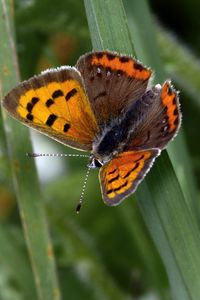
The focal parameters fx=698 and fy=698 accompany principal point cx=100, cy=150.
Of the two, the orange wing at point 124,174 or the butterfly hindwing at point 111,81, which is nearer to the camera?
the orange wing at point 124,174

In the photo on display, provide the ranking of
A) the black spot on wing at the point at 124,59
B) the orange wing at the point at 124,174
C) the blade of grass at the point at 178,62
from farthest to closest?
1. the blade of grass at the point at 178,62
2. the black spot on wing at the point at 124,59
3. the orange wing at the point at 124,174

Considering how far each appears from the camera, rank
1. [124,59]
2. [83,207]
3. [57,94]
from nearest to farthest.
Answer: [124,59]
[57,94]
[83,207]

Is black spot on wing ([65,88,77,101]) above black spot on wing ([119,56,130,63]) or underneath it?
above

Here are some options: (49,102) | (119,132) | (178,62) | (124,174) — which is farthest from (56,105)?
(178,62)

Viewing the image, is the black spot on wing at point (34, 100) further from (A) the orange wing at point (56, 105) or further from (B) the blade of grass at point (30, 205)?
(B) the blade of grass at point (30, 205)

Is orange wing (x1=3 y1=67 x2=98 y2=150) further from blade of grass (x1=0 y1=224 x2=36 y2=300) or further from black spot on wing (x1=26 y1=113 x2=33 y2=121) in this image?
blade of grass (x1=0 y1=224 x2=36 y2=300)

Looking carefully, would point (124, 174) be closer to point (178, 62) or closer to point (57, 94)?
point (57, 94)

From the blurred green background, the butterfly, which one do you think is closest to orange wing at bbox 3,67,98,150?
the butterfly

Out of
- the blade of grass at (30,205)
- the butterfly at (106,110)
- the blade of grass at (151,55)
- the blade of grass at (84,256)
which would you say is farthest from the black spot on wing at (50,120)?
the blade of grass at (84,256)
